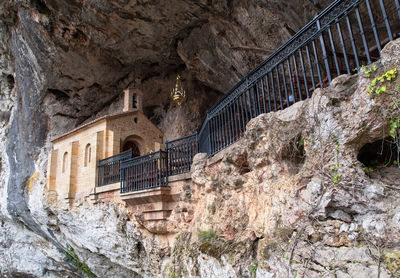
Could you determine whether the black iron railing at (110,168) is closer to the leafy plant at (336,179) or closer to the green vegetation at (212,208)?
the green vegetation at (212,208)

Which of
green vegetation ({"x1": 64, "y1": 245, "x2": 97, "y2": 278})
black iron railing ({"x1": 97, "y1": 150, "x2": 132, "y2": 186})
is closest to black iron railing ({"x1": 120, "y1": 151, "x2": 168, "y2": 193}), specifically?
black iron railing ({"x1": 97, "y1": 150, "x2": 132, "y2": 186})

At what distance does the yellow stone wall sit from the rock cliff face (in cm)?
90

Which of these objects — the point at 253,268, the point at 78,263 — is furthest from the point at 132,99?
the point at 253,268

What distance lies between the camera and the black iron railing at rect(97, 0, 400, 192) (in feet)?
12.2

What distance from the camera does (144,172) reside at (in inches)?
319

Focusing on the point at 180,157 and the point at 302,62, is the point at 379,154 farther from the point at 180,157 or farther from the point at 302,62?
the point at 180,157

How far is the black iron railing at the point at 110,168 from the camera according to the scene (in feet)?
31.9

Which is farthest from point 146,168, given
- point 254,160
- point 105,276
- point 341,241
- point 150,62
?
point 150,62

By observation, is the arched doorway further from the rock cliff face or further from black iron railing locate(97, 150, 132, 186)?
the rock cliff face

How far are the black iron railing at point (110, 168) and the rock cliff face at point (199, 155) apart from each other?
3.16ft

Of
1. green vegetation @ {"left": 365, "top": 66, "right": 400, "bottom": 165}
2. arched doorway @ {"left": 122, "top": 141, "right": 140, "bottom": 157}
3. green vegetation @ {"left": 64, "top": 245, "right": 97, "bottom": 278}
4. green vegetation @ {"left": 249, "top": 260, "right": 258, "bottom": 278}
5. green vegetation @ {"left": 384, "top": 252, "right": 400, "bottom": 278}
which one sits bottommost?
green vegetation @ {"left": 64, "top": 245, "right": 97, "bottom": 278}

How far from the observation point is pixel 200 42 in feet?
37.9

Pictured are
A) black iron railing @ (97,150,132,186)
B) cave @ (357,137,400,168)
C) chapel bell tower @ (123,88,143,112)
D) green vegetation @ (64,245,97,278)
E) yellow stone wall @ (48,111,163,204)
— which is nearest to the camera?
cave @ (357,137,400,168)

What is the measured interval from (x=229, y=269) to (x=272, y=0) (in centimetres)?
740
